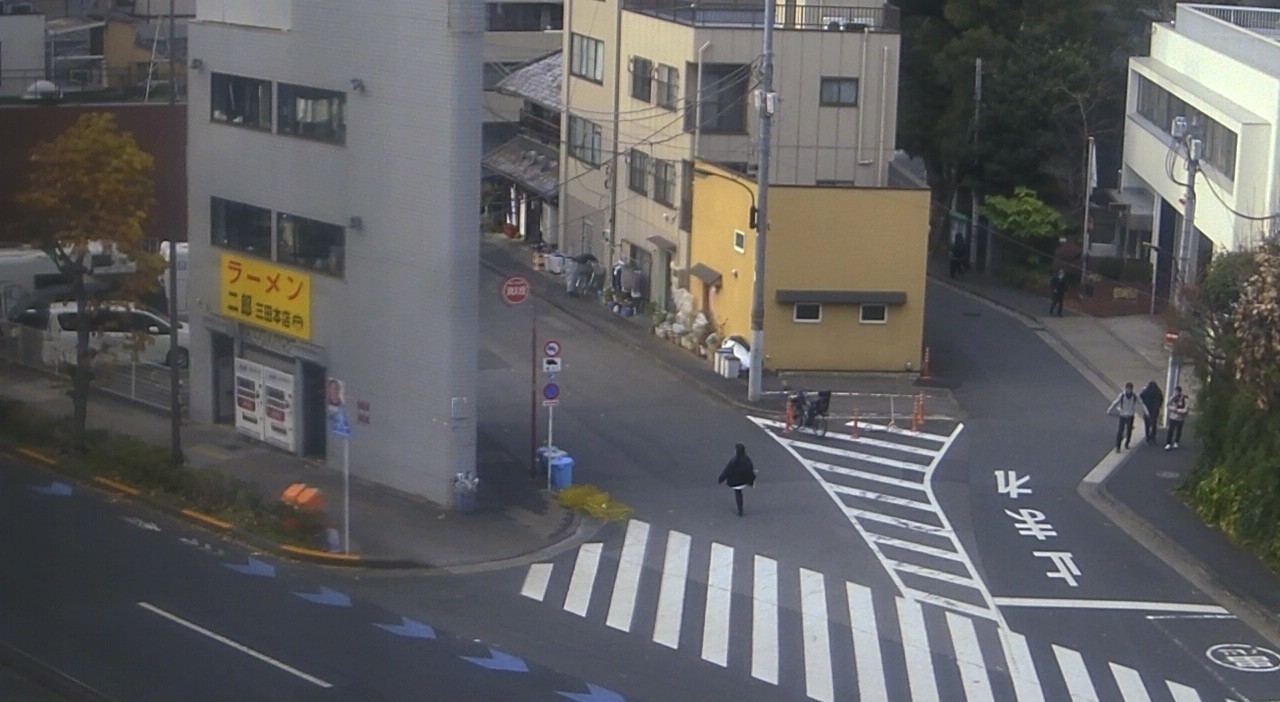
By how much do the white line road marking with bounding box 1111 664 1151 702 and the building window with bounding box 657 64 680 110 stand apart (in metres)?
22.9

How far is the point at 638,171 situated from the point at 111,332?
15.9m

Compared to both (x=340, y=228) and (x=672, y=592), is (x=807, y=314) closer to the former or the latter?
(x=340, y=228)

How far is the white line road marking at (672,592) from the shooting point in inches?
821

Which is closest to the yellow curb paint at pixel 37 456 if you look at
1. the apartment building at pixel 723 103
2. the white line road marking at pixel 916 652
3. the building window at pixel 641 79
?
the white line road marking at pixel 916 652

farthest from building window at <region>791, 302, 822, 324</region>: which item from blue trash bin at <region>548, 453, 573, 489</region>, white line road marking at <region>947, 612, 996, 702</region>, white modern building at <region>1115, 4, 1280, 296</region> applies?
white line road marking at <region>947, 612, 996, 702</region>

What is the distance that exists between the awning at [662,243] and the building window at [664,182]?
33.3 inches

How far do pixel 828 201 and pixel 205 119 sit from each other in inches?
496

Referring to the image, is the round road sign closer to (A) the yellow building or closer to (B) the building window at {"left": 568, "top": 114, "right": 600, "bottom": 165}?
(A) the yellow building

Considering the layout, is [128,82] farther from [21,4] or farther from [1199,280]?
[1199,280]

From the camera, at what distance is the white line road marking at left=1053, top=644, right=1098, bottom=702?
19.2 metres

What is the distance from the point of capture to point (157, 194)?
106ft

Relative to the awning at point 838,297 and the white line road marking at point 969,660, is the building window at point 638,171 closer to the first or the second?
the awning at point 838,297

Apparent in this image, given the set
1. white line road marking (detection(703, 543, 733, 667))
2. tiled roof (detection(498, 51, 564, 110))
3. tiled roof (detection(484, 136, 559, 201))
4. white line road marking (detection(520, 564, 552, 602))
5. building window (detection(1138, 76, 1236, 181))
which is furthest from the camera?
tiled roof (detection(498, 51, 564, 110))

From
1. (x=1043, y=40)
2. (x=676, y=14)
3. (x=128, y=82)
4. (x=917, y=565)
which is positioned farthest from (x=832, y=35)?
(x=917, y=565)
